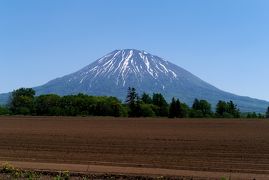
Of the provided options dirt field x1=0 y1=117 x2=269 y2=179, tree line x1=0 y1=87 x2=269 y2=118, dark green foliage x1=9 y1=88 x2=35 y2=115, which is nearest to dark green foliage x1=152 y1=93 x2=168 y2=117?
tree line x1=0 y1=87 x2=269 y2=118

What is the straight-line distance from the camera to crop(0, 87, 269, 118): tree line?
4254 inches

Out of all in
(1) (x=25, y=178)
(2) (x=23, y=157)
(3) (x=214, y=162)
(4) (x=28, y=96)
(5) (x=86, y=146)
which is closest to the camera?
(1) (x=25, y=178)

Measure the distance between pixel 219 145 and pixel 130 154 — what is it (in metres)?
7.05

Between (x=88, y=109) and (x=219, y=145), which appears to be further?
(x=88, y=109)

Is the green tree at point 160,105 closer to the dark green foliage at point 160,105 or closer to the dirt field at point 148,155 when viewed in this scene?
the dark green foliage at point 160,105

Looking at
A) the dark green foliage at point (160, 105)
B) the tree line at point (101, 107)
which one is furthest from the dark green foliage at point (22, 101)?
the dark green foliage at point (160, 105)

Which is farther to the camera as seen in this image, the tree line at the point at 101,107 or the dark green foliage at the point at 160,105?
the dark green foliage at the point at 160,105

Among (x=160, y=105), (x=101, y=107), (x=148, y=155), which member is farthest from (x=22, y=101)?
(x=148, y=155)

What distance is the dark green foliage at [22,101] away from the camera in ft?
372

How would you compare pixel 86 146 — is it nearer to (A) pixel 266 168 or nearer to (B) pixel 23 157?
(B) pixel 23 157

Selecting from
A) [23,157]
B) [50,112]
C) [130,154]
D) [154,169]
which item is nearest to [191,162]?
[154,169]

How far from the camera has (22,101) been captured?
12112cm

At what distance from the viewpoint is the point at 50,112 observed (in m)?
110

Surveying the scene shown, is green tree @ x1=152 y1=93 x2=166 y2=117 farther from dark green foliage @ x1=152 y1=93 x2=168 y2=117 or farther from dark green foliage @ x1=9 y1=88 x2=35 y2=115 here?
dark green foliage @ x1=9 y1=88 x2=35 y2=115
